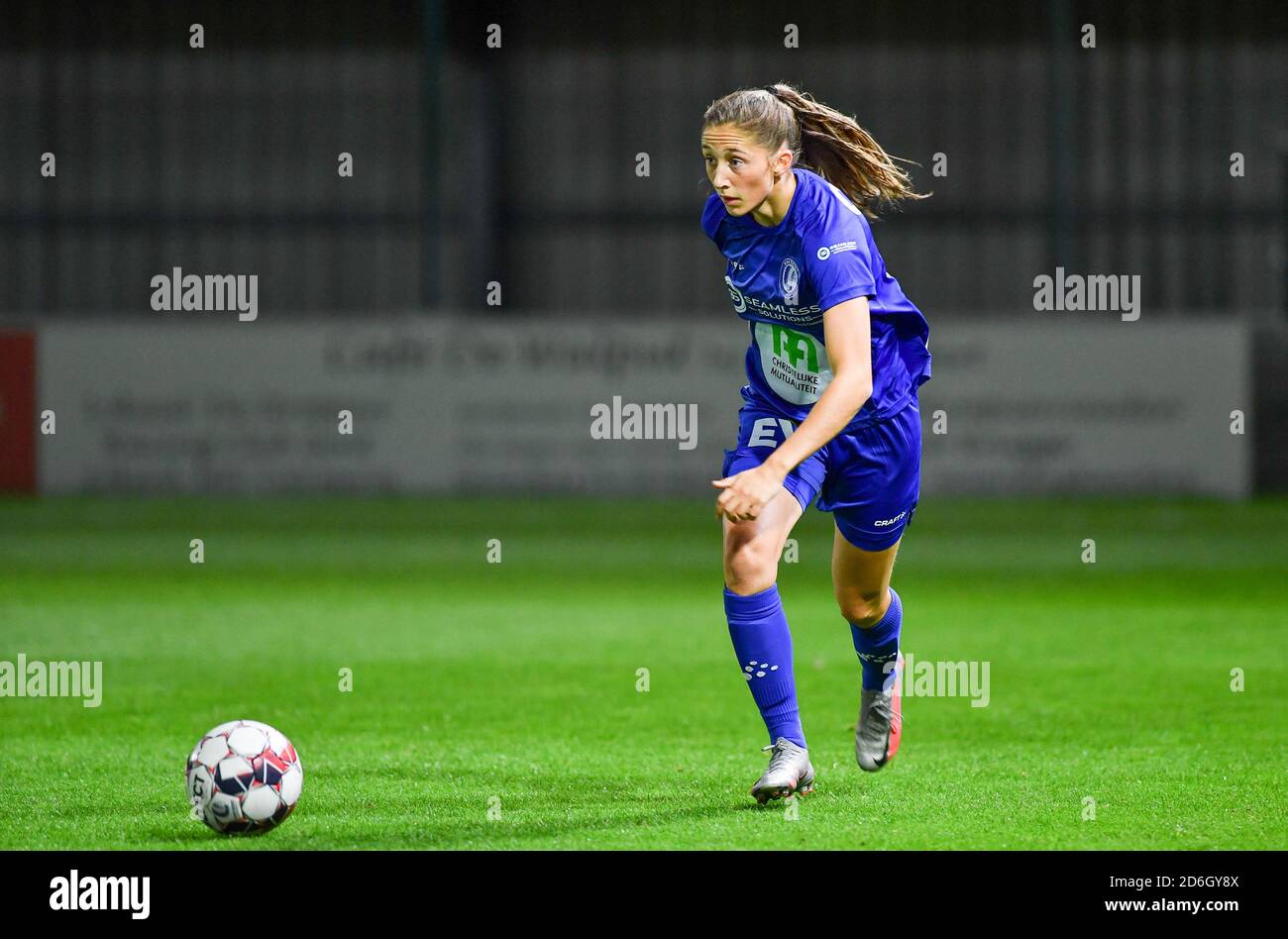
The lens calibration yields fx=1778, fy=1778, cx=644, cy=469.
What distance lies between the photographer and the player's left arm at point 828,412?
4.91 meters

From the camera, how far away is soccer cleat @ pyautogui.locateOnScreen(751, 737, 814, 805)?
5.36m

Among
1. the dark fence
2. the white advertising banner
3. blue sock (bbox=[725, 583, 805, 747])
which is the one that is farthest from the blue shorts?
the dark fence

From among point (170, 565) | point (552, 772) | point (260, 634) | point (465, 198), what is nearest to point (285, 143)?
point (465, 198)

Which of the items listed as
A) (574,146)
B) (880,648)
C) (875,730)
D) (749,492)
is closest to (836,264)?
(749,492)

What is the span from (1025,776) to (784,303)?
1.82 metres

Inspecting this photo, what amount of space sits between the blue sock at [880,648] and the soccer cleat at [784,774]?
660mm

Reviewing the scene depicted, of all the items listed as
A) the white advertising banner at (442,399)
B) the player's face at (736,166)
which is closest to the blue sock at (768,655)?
the player's face at (736,166)

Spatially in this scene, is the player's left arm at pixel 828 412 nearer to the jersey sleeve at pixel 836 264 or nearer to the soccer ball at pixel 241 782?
the jersey sleeve at pixel 836 264

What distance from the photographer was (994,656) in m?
8.95

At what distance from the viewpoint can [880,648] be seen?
20.1 feet

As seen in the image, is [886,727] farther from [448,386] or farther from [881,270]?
[448,386]

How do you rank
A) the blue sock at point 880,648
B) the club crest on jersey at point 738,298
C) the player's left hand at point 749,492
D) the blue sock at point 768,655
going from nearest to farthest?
the player's left hand at point 749,492
the blue sock at point 768,655
the club crest on jersey at point 738,298
the blue sock at point 880,648

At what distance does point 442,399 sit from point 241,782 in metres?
13.4

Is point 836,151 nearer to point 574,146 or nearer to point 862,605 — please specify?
point 862,605
